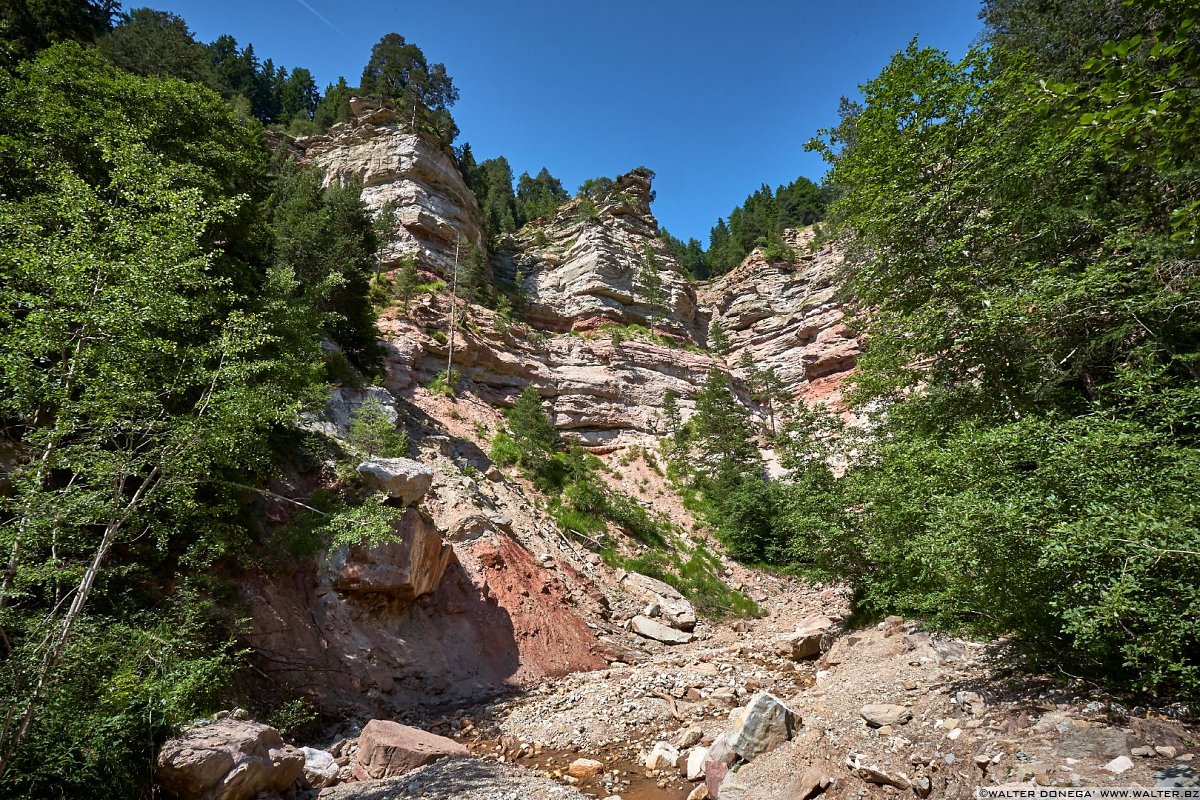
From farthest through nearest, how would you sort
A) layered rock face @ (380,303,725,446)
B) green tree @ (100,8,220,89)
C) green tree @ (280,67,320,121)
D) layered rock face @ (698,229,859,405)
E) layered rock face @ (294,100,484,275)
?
1. green tree @ (280,67,320,121)
2. layered rock face @ (698,229,859,405)
3. layered rock face @ (294,100,484,275)
4. layered rock face @ (380,303,725,446)
5. green tree @ (100,8,220,89)

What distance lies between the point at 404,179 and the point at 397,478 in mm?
30984

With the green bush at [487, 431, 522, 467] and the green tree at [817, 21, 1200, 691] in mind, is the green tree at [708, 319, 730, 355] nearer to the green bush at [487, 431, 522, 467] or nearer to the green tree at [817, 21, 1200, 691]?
the green bush at [487, 431, 522, 467]

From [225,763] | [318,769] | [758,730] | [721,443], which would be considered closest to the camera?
[225,763]

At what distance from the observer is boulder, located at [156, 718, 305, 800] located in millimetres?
5625

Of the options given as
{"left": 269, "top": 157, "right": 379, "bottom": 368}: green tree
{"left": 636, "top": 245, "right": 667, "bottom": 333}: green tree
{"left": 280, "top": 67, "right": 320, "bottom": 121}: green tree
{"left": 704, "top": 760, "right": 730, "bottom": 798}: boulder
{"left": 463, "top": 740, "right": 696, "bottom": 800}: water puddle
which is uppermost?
{"left": 280, "top": 67, "right": 320, "bottom": 121}: green tree

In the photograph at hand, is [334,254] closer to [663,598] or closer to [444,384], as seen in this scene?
[444,384]

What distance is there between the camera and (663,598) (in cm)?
1723

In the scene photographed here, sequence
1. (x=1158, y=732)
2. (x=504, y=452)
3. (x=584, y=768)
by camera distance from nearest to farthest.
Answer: (x=1158, y=732) < (x=584, y=768) < (x=504, y=452)

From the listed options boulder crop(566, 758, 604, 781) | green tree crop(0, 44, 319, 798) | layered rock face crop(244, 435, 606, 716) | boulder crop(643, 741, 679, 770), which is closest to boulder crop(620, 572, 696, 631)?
layered rock face crop(244, 435, 606, 716)

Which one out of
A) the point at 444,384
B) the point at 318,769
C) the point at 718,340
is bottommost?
the point at 318,769

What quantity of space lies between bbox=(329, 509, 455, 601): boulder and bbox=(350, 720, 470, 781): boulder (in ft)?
11.2

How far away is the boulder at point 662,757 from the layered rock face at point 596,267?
3185cm

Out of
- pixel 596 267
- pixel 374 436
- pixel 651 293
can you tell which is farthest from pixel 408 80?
pixel 374 436

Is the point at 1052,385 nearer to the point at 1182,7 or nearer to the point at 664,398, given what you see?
the point at 1182,7
